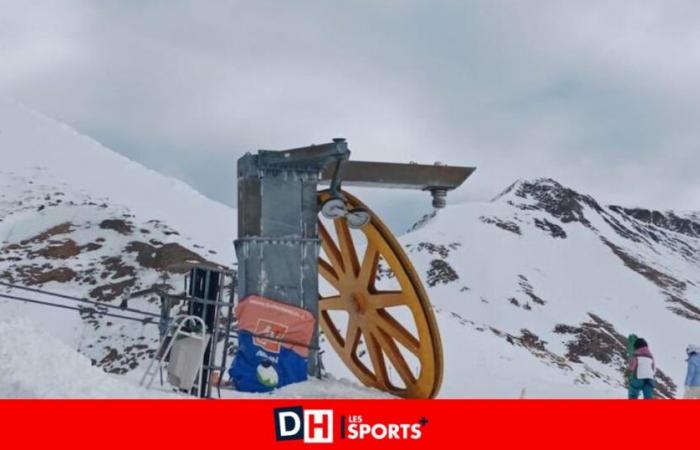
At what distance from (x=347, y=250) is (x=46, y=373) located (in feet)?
28.4

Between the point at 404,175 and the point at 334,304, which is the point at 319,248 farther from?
the point at 404,175

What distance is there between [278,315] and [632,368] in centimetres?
624

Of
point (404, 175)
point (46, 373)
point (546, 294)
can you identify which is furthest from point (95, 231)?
point (546, 294)

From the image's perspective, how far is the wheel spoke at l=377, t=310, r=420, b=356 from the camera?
15.5 metres

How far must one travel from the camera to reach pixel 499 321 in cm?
6031

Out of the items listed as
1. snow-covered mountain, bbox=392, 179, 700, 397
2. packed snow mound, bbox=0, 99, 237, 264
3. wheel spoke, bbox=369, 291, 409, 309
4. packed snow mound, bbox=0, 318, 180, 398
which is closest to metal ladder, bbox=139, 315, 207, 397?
packed snow mound, bbox=0, 318, 180, 398

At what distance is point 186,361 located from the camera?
35.8ft

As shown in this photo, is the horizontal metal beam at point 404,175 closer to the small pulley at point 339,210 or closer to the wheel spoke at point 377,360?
the small pulley at point 339,210

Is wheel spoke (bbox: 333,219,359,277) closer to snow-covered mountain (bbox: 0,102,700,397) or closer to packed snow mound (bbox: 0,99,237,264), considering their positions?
snow-covered mountain (bbox: 0,102,700,397)

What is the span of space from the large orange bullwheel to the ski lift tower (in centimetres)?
2

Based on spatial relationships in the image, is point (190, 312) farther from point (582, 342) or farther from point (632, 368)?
point (582, 342)

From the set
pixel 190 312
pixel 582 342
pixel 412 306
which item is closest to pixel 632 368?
pixel 412 306

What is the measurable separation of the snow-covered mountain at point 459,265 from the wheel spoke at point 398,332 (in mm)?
2366

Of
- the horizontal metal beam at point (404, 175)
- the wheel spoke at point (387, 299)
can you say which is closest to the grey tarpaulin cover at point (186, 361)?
the wheel spoke at point (387, 299)
